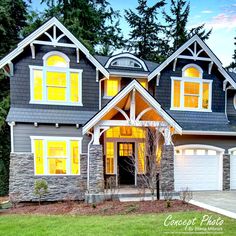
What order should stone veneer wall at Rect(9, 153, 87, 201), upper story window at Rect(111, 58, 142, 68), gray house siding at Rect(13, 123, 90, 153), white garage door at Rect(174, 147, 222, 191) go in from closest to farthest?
stone veneer wall at Rect(9, 153, 87, 201) < gray house siding at Rect(13, 123, 90, 153) < white garage door at Rect(174, 147, 222, 191) < upper story window at Rect(111, 58, 142, 68)

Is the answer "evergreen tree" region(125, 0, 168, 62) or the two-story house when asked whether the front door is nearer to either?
the two-story house

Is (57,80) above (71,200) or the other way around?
above

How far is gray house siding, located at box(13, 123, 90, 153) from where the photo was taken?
10.7 meters

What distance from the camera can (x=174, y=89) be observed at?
499 inches

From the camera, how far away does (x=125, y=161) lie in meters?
12.2

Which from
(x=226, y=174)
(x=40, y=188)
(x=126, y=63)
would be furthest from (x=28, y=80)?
(x=226, y=174)

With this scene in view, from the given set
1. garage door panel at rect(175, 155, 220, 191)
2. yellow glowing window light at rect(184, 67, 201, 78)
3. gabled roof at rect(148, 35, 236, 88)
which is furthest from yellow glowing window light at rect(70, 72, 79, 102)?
yellow glowing window light at rect(184, 67, 201, 78)

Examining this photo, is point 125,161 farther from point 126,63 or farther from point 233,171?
point 233,171

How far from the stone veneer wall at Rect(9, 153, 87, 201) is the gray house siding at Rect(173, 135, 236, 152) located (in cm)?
455

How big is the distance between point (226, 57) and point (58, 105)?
90.2ft

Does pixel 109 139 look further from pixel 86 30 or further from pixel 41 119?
pixel 86 30

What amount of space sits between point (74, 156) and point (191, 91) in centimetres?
679

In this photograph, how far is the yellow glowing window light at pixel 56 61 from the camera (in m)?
11.4

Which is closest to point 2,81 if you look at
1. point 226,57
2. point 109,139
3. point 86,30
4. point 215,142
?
point 86,30
